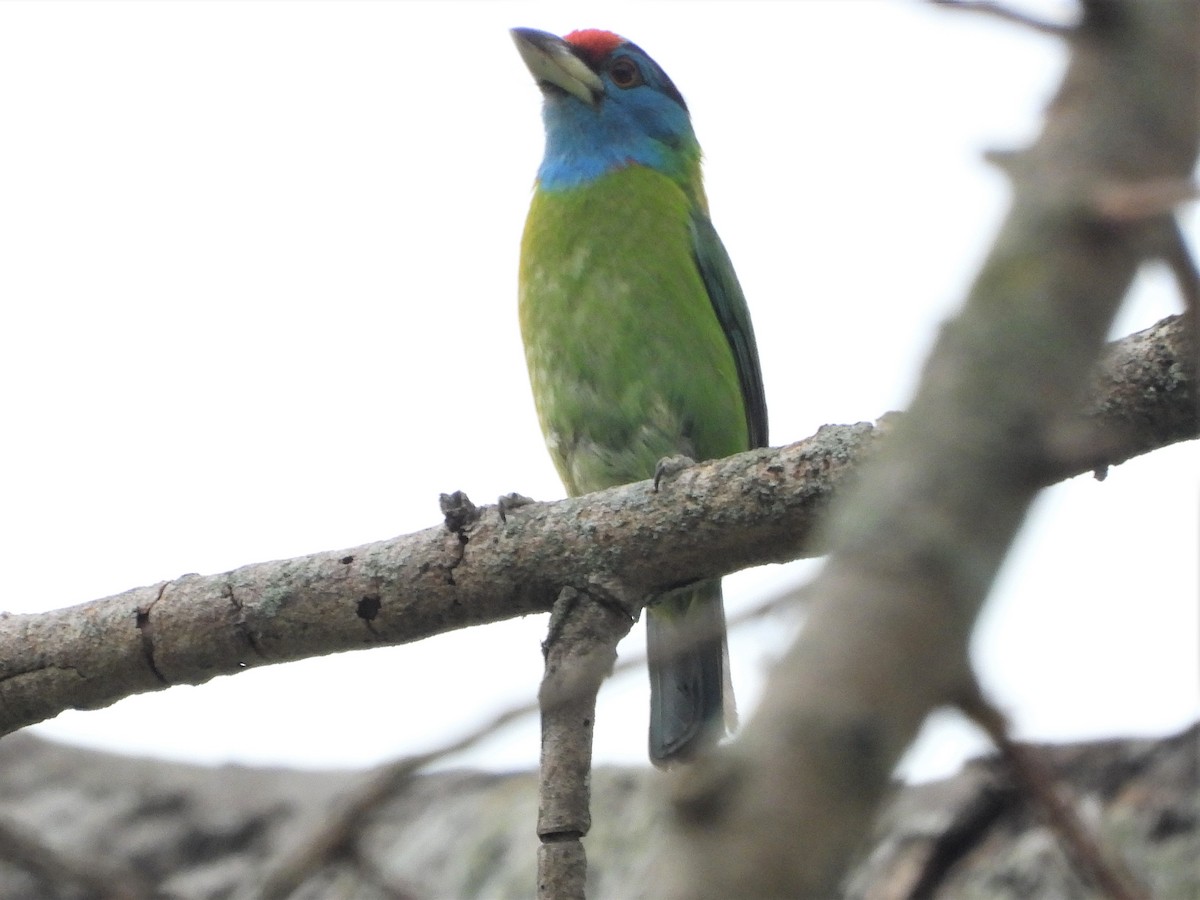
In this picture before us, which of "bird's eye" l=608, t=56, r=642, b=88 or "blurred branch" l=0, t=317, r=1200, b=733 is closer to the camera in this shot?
"blurred branch" l=0, t=317, r=1200, b=733

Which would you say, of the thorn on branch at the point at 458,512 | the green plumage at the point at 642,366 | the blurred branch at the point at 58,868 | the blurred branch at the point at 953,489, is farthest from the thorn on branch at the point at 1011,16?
the green plumage at the point at 642,366

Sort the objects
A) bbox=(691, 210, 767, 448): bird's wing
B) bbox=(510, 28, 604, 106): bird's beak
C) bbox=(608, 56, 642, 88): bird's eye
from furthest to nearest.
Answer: bbox=(608, 56, 642, 88): bird's eye → bbox=(510, 28, 604, 106): bird's beak → bbox=(691, 210, 767, 448): bird's wing

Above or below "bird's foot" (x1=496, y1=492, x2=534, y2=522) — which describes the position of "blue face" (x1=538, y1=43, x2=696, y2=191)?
above

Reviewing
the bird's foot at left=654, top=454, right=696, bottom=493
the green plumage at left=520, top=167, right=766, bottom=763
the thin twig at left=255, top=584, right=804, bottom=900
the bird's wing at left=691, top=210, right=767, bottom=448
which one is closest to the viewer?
the thin twig at left=255, top=584, right=804, bottom=900

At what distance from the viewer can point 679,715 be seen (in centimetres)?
463

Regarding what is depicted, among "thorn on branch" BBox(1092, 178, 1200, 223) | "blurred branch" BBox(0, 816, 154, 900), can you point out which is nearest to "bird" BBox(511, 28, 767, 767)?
"blurred branch" BBox(0, 816, 154, 900)

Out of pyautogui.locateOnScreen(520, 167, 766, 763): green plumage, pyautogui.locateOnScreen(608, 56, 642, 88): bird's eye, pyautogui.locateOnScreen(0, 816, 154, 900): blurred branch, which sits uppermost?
pyautogui.locateOnScreen(608, 56, 642, 88): bird's eye

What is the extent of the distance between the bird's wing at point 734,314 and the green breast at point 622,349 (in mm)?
74

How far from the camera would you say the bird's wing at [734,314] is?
528cm

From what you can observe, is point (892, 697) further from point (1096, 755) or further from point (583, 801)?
point (1096, 755)

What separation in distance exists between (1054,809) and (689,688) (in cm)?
367

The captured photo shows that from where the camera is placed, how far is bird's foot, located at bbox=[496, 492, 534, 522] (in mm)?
3373

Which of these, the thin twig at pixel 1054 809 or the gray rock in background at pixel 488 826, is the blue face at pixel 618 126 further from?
the thin twig at pixel 1054 809

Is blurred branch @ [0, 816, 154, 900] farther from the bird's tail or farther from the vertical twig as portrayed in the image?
the bird's tail
